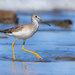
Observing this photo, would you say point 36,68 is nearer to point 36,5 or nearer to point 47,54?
point 47,54

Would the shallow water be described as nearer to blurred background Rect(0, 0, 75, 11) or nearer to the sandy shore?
the sandy shore

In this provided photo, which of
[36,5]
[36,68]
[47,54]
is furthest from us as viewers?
[36,5]

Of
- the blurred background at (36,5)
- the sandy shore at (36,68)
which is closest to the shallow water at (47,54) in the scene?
the sandy shore at (36,68)

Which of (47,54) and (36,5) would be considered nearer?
(47,54)

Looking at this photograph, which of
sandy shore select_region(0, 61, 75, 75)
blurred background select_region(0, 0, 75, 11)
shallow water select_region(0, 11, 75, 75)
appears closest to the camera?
sandy shore select_region(0, 61, 75, 75)

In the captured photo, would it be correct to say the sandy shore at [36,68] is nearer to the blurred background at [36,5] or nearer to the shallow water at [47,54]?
the shallow water at [47,54]

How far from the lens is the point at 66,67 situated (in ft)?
23.2

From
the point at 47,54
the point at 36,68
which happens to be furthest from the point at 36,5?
the point at 36,68

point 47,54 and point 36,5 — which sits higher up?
point 47,54

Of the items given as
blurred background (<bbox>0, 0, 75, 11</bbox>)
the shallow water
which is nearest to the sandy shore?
the shallow water

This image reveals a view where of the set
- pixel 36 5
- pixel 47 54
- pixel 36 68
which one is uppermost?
pixel 36 68

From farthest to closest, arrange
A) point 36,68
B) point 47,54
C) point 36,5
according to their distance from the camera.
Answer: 1. point 36,5
2. point 47,54
3. point 36,68

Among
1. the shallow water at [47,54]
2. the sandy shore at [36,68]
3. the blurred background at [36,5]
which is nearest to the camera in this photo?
the sandy shore at [36,68]

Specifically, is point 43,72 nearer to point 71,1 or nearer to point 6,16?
point 6,16
